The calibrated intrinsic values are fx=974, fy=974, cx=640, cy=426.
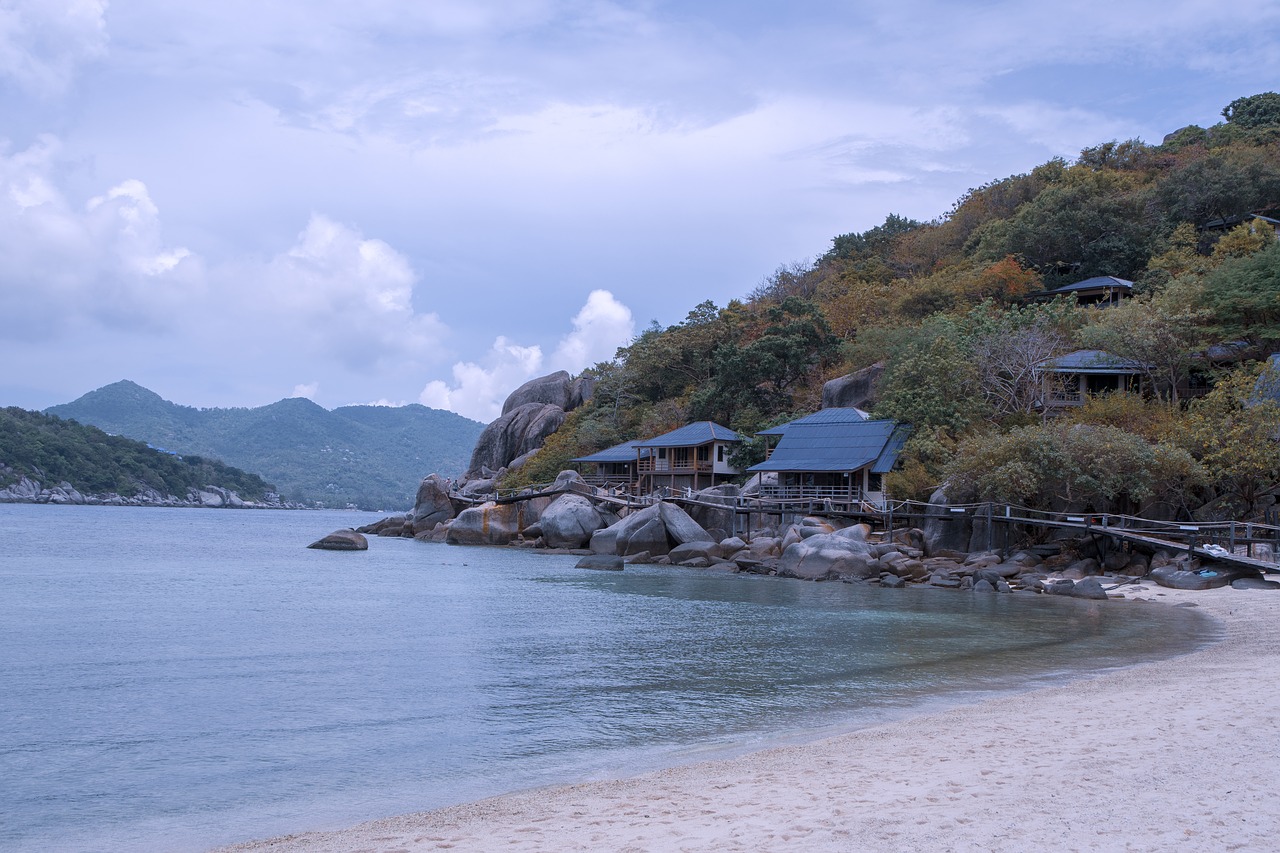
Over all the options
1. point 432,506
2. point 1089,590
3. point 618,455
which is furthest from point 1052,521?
point 432,506

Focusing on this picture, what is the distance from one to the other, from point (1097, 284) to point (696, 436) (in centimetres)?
2038

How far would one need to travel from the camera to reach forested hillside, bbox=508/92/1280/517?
29922 mm

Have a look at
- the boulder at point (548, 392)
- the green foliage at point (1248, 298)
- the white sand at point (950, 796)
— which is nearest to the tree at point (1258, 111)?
the green foliage at point (1248, 298)

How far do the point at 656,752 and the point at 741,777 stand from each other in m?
2.04

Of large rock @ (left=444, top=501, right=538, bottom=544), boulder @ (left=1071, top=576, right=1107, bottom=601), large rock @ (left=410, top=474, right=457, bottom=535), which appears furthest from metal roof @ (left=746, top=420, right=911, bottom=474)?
large rock @ (left=410, top=474, right=457, bottom=535)

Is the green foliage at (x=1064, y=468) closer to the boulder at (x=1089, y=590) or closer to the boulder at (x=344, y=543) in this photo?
the boulder at (x=1089, y=590)

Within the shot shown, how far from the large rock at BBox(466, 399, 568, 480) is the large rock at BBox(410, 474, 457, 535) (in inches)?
366

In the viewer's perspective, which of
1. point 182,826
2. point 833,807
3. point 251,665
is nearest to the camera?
point 833,807

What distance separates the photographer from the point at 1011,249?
174ft

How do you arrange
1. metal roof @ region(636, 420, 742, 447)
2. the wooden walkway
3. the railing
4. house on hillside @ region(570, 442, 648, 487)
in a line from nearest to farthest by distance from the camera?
the wooden walkway → metal roof @ region(636, 420, 742, 447) → the railing → house on hillside @ region(570, 442, 648, 487)

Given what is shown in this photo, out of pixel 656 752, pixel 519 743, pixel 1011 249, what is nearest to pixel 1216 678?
pixel 656 752

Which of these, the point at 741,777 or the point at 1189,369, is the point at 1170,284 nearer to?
the point at 1189,369

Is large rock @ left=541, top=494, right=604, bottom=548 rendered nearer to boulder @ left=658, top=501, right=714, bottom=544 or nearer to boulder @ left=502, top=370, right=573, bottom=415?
boulder @ left=658, top=501, right=714, bottom=544

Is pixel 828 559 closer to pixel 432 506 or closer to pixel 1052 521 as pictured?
pixel 1052 521
